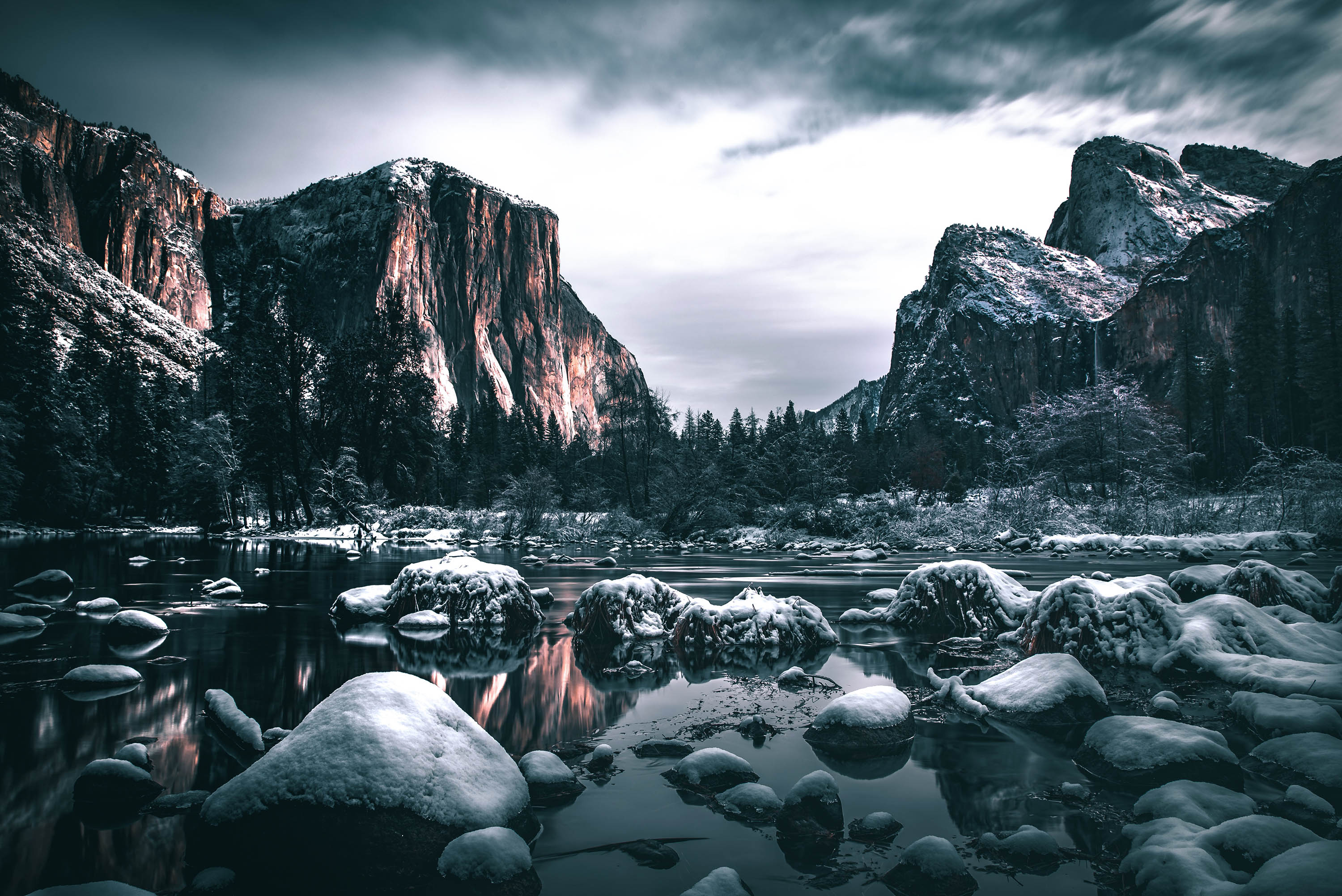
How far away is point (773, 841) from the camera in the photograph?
4.07 meters

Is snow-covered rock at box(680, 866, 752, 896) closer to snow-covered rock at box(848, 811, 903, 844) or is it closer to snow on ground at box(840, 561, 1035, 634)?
snow-covered rock at box(848, 811, 903, 844)

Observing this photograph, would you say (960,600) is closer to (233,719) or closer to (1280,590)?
(1280,590)

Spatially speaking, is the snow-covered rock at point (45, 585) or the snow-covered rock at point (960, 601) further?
the snow-covered rock at point (45, 585)

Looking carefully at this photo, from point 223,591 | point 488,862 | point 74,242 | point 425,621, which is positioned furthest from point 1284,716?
point 74,242

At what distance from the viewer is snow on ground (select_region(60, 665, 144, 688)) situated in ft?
24.3

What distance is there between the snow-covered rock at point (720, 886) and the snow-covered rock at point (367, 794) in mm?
1376

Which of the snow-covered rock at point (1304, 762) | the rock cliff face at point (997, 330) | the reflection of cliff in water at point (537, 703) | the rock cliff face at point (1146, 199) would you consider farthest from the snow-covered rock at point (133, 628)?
the rock cliff face at point (1146, 199)

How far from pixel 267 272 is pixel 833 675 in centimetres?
20826

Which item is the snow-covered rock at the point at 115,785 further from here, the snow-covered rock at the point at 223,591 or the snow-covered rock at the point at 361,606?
the snow-covered rock at the point at 223,591

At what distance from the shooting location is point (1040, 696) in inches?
256

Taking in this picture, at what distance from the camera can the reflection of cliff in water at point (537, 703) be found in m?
6.36

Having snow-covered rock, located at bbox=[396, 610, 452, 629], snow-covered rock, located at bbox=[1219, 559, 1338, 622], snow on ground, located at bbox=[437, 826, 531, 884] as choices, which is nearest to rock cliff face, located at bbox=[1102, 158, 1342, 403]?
snow-covered rock, located at bbox=[1219, 559, 1338, 622]

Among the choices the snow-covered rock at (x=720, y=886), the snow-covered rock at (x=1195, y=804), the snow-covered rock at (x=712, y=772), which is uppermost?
the snow-covered rock at (x=720, y=886)

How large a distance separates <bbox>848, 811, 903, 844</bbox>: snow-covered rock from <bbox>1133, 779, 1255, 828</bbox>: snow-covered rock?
1646mm
